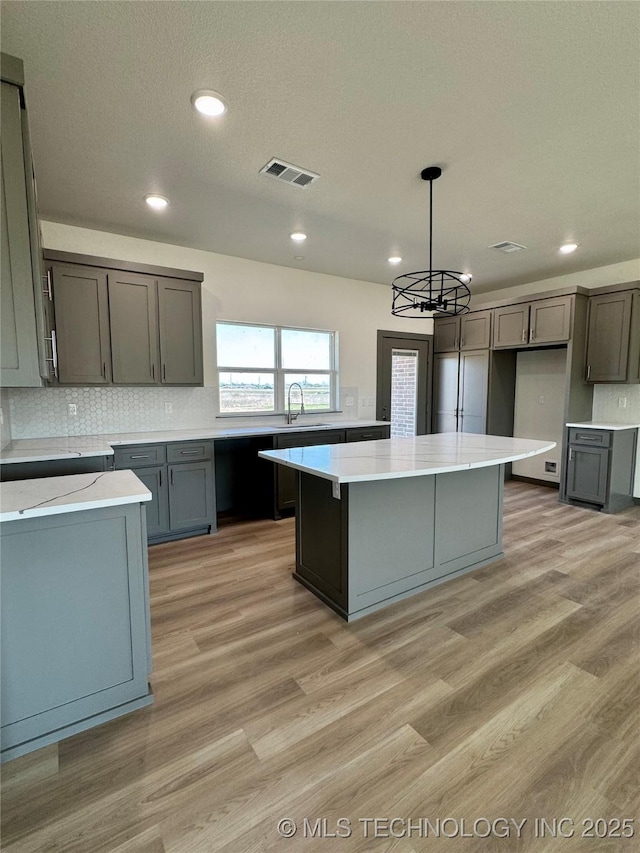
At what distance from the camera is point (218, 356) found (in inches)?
175

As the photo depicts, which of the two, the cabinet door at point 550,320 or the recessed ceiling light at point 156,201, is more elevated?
the recessed ceiling light at point 156,201

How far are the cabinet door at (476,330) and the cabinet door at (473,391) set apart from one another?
128mm

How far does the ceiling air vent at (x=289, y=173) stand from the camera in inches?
102

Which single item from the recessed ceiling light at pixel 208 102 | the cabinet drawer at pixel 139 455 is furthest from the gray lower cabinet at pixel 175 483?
the recessed ceiling light at pixel 208 102

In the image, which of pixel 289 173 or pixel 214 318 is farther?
pixel 214 318

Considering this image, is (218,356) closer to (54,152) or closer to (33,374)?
(54,152)

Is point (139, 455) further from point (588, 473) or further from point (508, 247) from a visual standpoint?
point (588, 473)

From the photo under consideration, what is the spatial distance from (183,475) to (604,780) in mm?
3269

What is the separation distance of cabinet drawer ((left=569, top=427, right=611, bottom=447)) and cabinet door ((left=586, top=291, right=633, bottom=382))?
25.2 inches

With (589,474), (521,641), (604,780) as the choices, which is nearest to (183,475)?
(521,641)

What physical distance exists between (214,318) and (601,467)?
15.2ft

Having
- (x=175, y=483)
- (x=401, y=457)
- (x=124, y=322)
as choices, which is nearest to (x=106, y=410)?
(x=124, y=322)

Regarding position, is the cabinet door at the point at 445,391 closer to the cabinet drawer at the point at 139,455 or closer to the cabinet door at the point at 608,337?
the cabinet door at the point at 608,337

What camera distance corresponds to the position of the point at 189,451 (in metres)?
3.63
